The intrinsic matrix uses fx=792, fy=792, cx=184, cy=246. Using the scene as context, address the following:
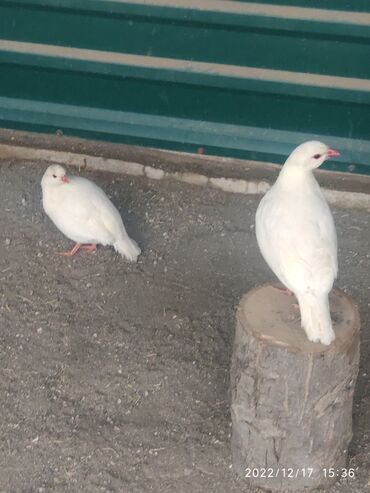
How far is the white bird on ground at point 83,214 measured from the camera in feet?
15.9

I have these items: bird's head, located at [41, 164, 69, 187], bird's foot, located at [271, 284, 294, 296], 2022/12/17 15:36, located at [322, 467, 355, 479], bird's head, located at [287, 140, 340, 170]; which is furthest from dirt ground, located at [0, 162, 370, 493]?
bird's head, located at [287, 140, 340, 170]

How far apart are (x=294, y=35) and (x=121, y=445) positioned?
9.25 feet

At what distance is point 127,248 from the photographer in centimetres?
491

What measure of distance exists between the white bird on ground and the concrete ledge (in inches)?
36.3

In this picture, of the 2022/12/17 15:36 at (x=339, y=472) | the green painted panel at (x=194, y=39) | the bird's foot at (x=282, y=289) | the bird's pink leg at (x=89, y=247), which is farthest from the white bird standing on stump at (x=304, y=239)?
the bird's pink leg at (x=89, y=247)

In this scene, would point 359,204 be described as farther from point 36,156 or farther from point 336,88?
point 36,156

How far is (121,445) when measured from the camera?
12.4 ft

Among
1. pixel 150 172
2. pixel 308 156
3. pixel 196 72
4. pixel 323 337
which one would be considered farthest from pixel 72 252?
pixel 323 337

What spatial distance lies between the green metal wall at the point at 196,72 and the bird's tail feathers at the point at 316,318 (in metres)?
2.39

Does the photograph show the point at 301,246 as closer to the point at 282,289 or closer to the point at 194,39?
the point at 282,289

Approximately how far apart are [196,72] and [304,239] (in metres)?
2.34

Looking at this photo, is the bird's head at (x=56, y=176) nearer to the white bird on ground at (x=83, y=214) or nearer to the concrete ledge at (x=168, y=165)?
the white bird on ground at (x=83, y=214)

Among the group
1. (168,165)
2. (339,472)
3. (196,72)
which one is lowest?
(339,472)

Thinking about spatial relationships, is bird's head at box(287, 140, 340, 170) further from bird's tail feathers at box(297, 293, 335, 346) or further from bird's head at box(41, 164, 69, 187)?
bird's head at box(41, 164, 69, 187)
